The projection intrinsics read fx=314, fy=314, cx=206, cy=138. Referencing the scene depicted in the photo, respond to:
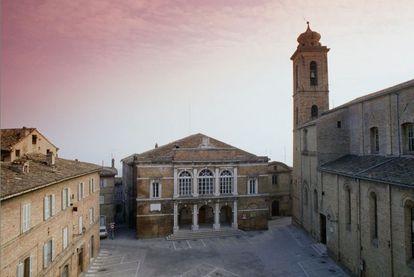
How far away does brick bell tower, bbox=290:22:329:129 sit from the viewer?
127 ft

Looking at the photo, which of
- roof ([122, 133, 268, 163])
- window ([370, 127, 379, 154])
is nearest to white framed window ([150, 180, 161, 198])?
roof ([122, 133, 268, 163])

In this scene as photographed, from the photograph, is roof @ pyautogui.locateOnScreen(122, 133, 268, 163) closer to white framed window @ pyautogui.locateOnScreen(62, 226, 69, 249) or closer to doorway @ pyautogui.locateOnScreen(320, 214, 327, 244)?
doorway @ pyautogui.locateOnScreen(320, 214, 327, 244)

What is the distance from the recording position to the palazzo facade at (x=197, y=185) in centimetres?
3744

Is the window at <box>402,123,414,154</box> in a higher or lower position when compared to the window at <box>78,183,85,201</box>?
higher

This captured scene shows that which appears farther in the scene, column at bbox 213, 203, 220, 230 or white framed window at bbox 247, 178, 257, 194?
white framed window at bbox 247, 178, 257, 194

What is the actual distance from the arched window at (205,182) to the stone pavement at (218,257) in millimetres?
5842

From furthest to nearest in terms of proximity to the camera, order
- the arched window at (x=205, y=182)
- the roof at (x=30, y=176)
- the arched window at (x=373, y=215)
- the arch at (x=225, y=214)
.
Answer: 1. the arch at (x=225, y=214)
2. the arched window at (x=205, y=182)
3. the arched window at (x=373, y=215)
4. the roof at (x=30, y=176)

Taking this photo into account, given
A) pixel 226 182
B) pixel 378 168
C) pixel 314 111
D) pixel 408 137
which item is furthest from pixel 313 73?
pixel 378 168

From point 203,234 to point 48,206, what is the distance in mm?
22070

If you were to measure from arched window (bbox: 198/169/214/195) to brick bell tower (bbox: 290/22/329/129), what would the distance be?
43.3 ft

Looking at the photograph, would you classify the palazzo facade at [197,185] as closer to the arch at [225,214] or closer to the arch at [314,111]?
the arch at [225,214]

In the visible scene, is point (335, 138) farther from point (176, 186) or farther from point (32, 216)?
point (32, 216)

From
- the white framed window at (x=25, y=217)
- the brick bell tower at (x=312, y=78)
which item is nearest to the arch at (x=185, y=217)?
the brick bell tower at (x=312, y=78)

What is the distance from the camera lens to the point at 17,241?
14734 mm
